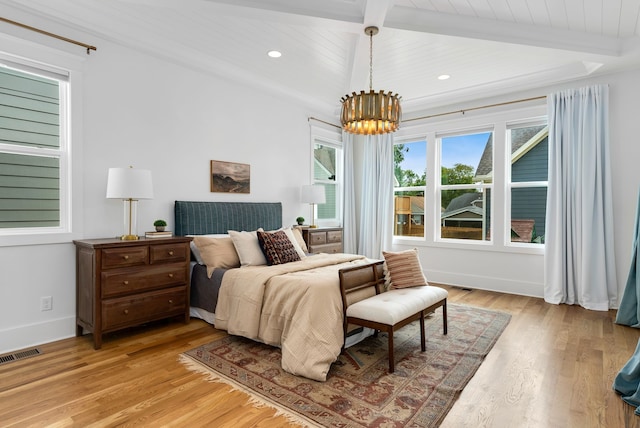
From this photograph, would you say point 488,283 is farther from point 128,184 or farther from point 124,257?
point 128,184

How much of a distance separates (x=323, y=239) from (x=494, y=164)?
8.97 ft

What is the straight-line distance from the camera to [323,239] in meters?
5.24

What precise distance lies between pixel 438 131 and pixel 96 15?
181 inches

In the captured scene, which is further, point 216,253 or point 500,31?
point 216,253

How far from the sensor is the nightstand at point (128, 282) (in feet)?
9.36

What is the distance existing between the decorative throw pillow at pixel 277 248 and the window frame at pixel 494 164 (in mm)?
2711

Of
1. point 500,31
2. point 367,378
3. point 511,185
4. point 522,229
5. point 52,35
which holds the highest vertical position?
point 500,31

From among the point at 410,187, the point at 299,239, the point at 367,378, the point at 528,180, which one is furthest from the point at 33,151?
the point at 528,180

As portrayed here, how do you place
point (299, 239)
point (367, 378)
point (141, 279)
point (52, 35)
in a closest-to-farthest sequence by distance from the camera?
1. point (367, 378)
2. point (52, 35)
3. point (141, 279)
4. point (299, 239)

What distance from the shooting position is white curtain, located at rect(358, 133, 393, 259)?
5832 millimetres

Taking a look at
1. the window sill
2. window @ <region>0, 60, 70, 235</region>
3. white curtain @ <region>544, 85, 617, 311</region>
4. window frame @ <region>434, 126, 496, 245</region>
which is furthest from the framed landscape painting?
white curtain @ <region>544, 85, 617, 311</region>

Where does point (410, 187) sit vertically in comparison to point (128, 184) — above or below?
above

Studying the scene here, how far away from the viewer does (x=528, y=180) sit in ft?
15.8

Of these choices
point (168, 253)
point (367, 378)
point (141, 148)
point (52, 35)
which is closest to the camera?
point (367, 378)
